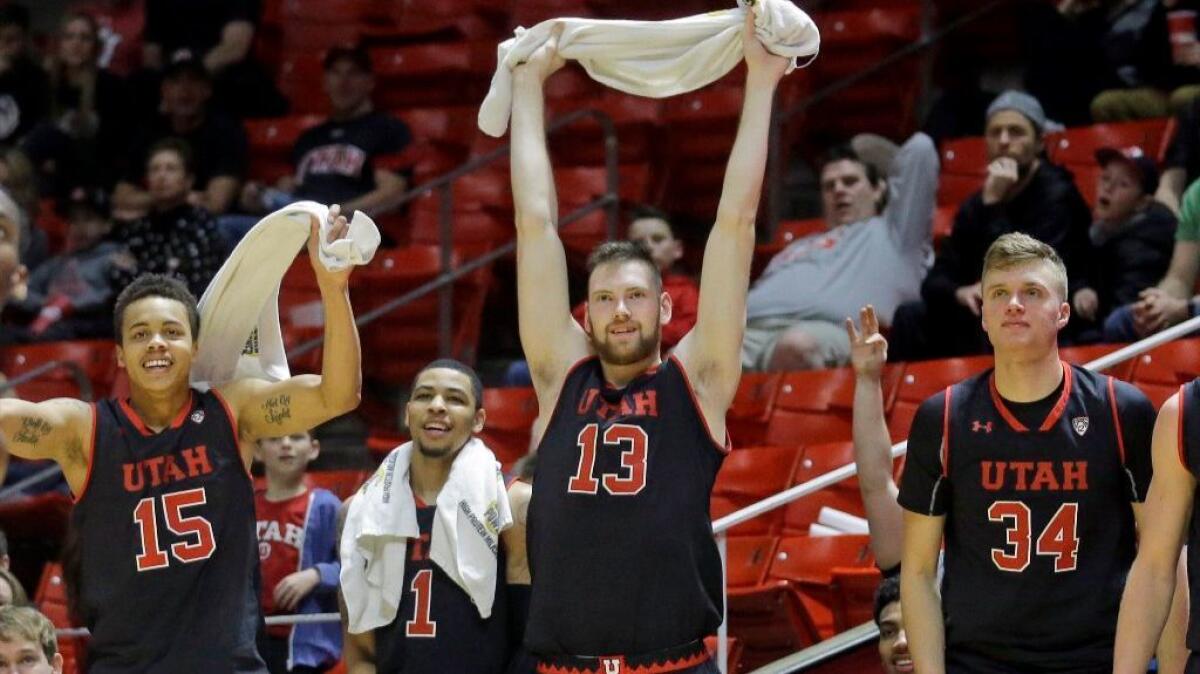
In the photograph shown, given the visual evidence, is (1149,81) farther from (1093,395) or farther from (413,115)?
(1093,395)

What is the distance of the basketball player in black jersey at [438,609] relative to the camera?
5844mm

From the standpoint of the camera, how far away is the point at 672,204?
35.0ft

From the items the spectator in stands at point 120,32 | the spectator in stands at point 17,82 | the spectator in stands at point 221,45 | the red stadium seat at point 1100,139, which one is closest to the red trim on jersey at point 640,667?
the red stadium seat at point 1100,139

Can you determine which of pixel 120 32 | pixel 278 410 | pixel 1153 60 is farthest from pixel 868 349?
pixel 120 32

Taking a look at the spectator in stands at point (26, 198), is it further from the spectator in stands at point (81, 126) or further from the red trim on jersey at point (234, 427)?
the red trim on jersey at point (234, 427)

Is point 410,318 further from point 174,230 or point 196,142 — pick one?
point 196,142

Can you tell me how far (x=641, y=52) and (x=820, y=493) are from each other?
2.85 metres

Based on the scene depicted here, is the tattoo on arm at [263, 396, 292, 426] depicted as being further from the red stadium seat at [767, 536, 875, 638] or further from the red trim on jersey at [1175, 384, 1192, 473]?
the red trim on jersey at [1175, 384, 1192, 473]

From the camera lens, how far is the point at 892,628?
5.77 m

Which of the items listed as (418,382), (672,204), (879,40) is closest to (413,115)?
(672,204)

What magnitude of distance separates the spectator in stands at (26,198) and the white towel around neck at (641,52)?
535cm

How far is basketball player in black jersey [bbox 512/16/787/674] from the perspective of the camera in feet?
16.8

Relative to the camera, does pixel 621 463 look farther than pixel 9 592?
No

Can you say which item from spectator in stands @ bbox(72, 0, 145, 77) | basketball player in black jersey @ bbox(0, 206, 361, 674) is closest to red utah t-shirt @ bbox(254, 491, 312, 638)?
basketball player in black jersey @ bbox(0, 206, 361, 674)
